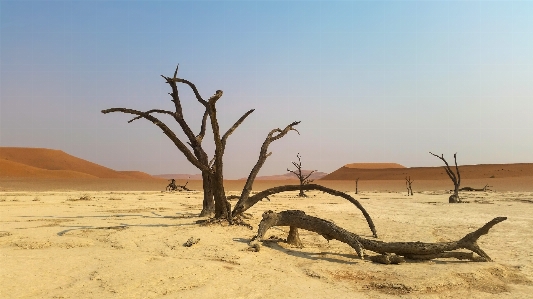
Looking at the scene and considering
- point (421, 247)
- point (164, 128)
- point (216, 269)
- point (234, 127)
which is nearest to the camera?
point (216, 269)

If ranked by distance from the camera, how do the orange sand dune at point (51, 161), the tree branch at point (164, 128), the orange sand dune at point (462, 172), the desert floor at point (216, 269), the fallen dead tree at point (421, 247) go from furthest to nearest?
the orange sand dune at point (51, 161), the orange sand dune at point (462, 172), the tree branch at point (164, 128), the fallen dead tree at point (421, 247), the desert floor at point (216, 269)

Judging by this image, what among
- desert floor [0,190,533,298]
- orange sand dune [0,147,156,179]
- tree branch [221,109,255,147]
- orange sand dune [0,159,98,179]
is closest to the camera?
desert floor [0,190,533,298]

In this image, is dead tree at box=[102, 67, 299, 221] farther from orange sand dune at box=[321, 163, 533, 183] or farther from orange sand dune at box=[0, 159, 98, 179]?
orange sand dune at box=[321, 163, 533, 183]

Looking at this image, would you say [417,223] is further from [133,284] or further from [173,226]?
[133,284]

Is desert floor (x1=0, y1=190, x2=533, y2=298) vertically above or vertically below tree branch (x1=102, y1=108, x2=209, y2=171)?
below

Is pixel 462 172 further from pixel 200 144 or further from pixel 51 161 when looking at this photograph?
pixel 51 161

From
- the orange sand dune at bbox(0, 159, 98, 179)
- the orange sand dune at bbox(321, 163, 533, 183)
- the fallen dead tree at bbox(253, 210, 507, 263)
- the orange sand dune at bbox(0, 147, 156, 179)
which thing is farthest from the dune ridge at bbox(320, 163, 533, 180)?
the fallen dead tree at bbox(253, 210, 507, 263)

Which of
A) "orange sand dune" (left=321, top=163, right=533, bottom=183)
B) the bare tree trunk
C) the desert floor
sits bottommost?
the desert floor

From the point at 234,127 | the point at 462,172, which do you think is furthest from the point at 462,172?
the point at 234,127

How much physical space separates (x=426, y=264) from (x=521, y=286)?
3.36 ft

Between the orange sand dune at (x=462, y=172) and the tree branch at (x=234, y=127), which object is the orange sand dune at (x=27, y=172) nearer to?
the orange sand dune at (x=462, y=172)

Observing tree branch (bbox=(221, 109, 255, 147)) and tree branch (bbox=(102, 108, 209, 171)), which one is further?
tree branch (bbox=(221, 109, 255, 147))

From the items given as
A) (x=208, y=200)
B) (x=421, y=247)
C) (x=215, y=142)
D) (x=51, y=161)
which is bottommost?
(x=421, y=247)

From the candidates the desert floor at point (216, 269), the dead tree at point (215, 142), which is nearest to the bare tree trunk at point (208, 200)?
the dead tree at point (215, 142)
